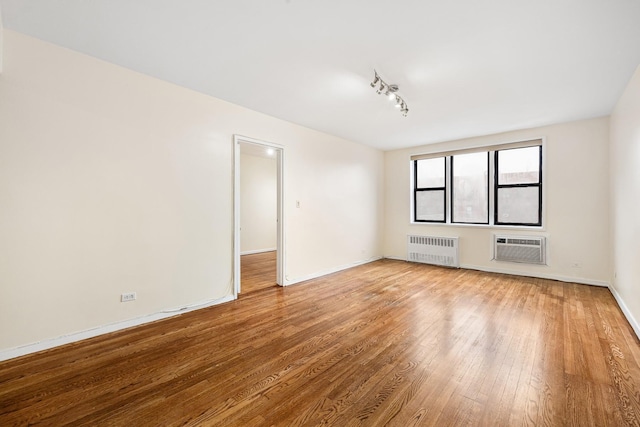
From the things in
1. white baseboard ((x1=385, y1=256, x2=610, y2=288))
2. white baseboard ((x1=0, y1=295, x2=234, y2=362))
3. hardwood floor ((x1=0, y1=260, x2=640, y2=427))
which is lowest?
hardwood floor ((x1=0, y1=260, x2=640, y2=427))

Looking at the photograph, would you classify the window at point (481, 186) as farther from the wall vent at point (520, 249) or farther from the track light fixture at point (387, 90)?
the track light fixture at point (387, 90)

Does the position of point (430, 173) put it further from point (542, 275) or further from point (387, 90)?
point (387, 90)

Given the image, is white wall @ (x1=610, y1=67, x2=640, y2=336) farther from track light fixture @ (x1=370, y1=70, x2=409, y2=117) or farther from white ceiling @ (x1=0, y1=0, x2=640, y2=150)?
track light fixture @ (x1=370, y1=70, x2=409, y2=117)

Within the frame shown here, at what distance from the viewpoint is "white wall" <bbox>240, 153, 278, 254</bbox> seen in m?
7.29

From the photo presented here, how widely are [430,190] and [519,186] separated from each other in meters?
1.59

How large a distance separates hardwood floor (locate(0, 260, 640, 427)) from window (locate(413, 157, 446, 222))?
2795mm

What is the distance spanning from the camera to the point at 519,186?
16.4 ft

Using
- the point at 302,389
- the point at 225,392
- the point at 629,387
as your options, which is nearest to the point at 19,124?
the point at 225,392

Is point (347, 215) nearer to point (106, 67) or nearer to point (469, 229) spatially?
point (469, 229)

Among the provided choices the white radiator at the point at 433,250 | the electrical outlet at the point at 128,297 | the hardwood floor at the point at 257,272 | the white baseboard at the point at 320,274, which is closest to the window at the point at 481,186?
the white radiator at the point at 433,250

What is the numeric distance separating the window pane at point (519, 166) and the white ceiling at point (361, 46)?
124 cm

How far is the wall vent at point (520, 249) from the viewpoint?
4.67 metres

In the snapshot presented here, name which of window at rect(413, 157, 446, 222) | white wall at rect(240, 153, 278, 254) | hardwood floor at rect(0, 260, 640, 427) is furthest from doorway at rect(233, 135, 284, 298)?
window at rect(413, 157, 446, 222)

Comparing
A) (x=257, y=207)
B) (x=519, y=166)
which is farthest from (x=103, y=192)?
(x=519, y=166)
